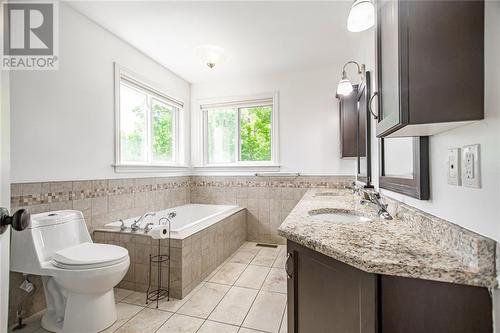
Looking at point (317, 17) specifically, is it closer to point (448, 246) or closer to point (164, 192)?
point (448, 246)

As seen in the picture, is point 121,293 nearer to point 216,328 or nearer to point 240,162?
point 216,328

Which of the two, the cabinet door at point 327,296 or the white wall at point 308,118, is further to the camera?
the white wall at point 308,118

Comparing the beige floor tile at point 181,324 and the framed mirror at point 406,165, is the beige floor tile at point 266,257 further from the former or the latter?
the framed mirror at point 406,165

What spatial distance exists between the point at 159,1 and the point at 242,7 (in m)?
0.71

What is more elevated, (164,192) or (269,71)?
(269,71)

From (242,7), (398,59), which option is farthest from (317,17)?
(398,59)

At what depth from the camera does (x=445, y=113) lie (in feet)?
2.16

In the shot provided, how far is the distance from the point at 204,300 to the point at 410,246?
1726mm

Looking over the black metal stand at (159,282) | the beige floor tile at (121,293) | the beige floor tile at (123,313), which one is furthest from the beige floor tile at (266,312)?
the beige floor tile at (121,293)

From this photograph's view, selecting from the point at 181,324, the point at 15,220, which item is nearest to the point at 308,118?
the point at 181,324

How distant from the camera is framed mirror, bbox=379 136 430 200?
947 mm

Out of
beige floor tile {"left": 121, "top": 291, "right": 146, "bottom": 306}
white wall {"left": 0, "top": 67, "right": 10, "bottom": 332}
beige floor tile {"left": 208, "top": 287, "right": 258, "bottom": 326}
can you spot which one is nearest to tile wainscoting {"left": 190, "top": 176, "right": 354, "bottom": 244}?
beige floor tile {"left": 208, "top": 287, "right": 258, "bottom": 326}

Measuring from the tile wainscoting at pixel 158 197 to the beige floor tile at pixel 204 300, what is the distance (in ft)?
3.75

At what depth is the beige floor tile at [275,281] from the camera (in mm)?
2157
